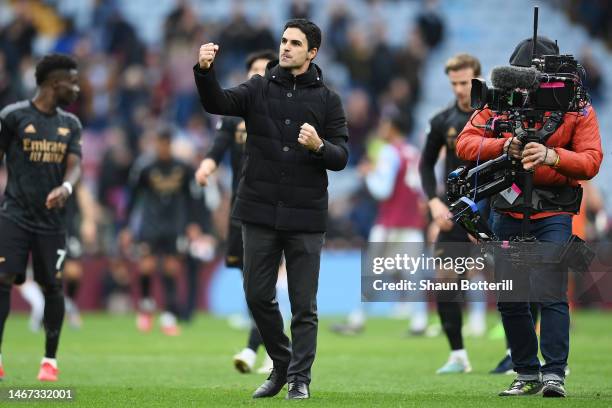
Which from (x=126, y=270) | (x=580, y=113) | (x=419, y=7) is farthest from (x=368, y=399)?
(x=419, y=7)

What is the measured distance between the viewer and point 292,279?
880 centimetres

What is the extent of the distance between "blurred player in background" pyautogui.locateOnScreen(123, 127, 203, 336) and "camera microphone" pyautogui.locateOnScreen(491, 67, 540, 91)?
407 inches

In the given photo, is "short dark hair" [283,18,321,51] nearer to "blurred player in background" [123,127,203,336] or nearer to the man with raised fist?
the man with raised fist

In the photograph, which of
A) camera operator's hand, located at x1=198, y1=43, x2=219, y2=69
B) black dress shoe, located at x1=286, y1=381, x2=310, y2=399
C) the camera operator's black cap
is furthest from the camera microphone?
black dress shoe, located at x1=286, y1=381, x2=310, y2=399

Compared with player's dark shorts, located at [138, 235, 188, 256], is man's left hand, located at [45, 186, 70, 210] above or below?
below

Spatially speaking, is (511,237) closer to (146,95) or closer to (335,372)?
(335,372)

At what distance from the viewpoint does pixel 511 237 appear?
8.62 meters

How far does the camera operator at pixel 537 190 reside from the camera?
835 cm

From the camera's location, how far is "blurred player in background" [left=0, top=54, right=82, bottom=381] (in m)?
10.6

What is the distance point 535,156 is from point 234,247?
4223mm

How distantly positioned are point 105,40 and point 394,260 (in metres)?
→ 16.9

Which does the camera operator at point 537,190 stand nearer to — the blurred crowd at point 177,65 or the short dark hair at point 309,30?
the short dark hair at point 309,30

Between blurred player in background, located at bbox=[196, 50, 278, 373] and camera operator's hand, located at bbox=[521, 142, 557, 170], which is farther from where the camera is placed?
blurred player in background, located at bbox=[196, 50, 278, 373]

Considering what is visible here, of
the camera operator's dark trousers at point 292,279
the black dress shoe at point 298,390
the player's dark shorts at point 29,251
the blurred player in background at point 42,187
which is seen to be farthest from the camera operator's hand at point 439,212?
the player's dark shorts at point 29,251
